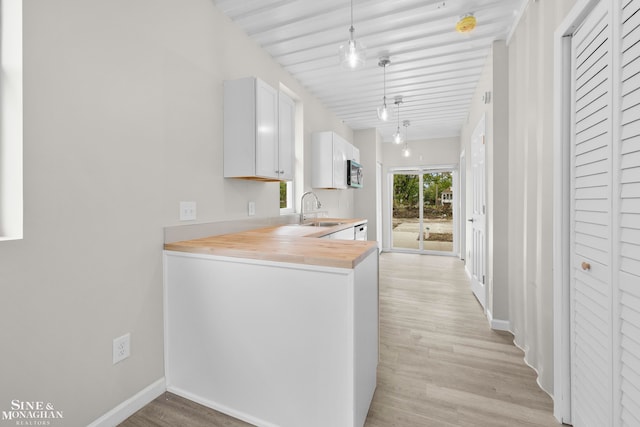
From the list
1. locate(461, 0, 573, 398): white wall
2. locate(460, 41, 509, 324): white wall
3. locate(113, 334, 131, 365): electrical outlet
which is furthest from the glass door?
locate(113, 334, 131, 365): electrical outlet

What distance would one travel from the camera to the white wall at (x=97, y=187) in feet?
3.91

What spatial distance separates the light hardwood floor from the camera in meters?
1.53

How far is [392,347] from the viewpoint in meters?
2.28

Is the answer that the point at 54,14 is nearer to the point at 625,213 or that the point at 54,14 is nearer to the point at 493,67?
the point at 625,213

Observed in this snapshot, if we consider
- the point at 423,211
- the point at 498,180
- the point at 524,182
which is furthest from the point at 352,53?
the point at 423,211

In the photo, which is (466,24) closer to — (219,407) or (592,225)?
(592,225)

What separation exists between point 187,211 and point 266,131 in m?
0.85

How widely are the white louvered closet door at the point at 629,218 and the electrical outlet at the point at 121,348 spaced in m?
2.19

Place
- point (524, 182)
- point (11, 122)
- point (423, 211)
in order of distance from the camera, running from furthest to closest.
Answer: point (423, 211), point (524, 182), point (11, 122)

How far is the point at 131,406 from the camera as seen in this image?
1.57 m

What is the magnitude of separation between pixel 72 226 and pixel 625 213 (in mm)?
2267

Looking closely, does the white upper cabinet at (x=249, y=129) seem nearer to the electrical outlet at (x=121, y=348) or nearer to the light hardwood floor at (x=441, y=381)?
the electrical outlet at (x=121, y=348)

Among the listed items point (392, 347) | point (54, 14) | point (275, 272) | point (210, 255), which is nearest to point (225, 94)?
point (54, 14)

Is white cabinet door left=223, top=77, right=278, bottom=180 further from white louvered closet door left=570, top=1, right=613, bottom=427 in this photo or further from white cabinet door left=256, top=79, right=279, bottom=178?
white louvered closet door left=570, top=1, right=613, bottom=427
